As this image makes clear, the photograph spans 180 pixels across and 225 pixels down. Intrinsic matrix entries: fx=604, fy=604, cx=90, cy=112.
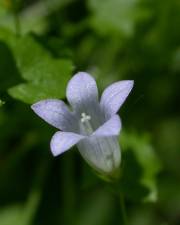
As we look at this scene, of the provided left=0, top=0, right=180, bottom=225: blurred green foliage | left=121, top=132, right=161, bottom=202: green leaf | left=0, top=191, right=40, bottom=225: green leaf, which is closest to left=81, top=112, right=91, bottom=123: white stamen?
left=121, top=132, right=161, bottom=202: green leaf

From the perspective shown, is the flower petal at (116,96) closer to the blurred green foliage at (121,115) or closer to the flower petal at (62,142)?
the flower petal at (62,142)

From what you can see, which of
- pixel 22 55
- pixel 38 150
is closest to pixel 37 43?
pixel 22 55

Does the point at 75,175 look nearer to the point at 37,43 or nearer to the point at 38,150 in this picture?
the point at 38,150

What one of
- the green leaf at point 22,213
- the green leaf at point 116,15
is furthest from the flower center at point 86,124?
the green leaf at point 116,15

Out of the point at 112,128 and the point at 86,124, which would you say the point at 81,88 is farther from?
the point at 112,128

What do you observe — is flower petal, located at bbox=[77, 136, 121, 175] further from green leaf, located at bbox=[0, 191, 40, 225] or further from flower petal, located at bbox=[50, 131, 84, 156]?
green leaf, located at bbox=[0, 191, 40, 225]

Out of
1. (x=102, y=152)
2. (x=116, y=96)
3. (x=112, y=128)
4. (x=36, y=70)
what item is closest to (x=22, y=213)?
(x=36, y=70)

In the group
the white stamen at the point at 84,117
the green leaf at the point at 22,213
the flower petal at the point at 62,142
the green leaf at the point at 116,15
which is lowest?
the green leaf at the point at 22,213
